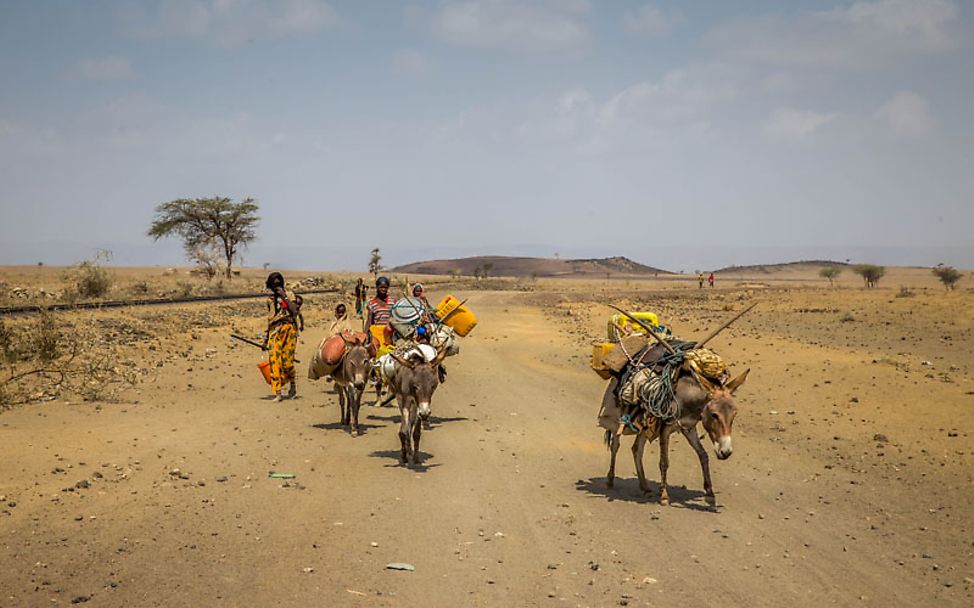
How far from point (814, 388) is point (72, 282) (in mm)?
46337

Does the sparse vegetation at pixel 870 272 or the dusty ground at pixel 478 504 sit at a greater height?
the sparse vegetation at pixel 870 272

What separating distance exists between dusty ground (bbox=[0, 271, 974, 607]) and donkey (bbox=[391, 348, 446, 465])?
61 cm

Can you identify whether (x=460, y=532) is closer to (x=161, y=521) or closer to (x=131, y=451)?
(x=161, y=521)

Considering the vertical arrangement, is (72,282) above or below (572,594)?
above

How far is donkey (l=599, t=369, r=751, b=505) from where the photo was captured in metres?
9.77

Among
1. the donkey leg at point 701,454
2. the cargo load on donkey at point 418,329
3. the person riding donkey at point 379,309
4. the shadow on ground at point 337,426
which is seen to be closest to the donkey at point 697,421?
the donkey leg at point 701,454

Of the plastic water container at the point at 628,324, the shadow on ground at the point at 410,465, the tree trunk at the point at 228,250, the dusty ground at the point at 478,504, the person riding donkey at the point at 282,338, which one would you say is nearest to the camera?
the dusty ground at the point at 478,504

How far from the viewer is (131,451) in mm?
12320

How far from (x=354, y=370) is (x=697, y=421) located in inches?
280

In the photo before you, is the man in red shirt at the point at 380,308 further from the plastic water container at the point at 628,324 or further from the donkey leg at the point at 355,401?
the plastic water container at the point at 628,324

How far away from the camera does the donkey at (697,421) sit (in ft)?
32.1

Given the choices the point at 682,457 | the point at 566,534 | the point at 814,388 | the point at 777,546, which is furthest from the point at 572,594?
the point at 814,388

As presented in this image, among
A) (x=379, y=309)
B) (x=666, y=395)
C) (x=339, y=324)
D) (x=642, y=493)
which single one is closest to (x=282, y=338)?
(x=339, y=324)

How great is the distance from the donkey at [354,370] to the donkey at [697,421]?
18.1ft
